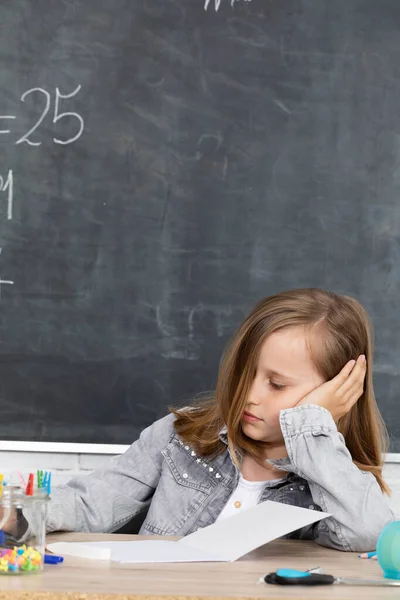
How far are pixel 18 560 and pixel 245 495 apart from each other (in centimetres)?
64

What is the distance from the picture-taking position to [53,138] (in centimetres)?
212

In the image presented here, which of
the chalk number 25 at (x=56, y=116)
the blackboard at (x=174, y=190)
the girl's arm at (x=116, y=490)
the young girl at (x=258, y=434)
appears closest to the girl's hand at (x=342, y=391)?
the young girl at (x=258, y=434)

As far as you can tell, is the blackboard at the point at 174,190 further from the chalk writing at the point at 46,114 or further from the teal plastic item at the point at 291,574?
the teal plastic item at the point at 291,574

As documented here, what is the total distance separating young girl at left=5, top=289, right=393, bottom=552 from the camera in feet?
4.74

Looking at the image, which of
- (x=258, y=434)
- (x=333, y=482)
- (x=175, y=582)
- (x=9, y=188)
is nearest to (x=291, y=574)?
(x=175, y=582)

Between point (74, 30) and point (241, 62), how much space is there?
1.33 ft

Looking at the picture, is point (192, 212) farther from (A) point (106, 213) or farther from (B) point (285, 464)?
(B) point (285, 464)

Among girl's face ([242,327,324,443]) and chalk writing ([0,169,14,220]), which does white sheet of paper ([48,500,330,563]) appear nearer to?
girl's face ([242,327,324,443])

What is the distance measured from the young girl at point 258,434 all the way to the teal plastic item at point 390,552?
1.07 feet

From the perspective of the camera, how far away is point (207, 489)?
1.52 metres

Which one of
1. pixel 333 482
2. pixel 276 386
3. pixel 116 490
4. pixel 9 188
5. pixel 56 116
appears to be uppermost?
pixel 56 116

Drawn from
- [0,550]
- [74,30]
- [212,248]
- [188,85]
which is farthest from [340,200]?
[0,550]

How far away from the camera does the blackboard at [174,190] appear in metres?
2.07

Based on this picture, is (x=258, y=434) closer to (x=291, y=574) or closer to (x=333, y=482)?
(x=333, y=482)
